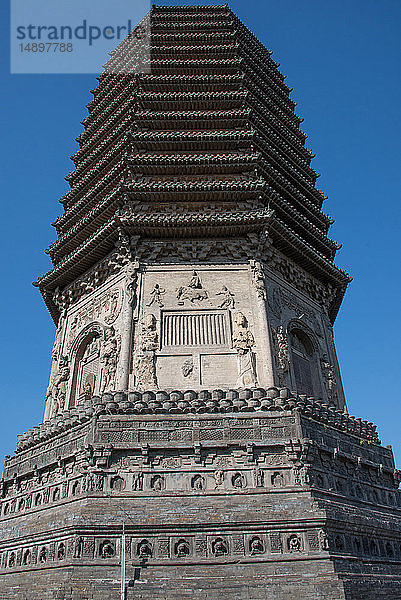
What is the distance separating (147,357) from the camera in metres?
12.8

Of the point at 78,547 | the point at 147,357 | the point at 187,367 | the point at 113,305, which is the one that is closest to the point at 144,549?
the point at 78,547

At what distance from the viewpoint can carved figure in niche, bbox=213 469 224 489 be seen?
10062 mm

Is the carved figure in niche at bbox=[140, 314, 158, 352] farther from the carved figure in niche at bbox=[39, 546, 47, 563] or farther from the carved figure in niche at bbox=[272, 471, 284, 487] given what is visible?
the carved figure in niche at bbox=[39, 546, 47, 563]

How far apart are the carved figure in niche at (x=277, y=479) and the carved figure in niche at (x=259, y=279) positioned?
531cm

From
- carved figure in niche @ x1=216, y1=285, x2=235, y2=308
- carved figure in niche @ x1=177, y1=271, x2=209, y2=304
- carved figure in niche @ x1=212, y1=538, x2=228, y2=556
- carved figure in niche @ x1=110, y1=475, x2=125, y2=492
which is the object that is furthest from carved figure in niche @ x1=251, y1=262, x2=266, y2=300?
carved figure in niche @ x1=212, y1=538, x2=228, y2=556

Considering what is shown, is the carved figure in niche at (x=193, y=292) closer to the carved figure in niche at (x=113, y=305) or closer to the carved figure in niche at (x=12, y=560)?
the carved figure in niche at (x=113, y=305)

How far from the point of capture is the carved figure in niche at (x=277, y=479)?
10109 millimetres

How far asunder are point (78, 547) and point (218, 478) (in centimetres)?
309

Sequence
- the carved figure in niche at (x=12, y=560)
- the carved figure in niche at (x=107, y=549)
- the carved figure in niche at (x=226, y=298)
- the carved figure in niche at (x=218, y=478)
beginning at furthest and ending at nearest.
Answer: the carved figure in niche at (x=226, y=298)
the carved figure in niche at (x=12, y=560)
the carved figure in niche at (x=218, y=478)
the carved figure in niche at (x=107, y=549)

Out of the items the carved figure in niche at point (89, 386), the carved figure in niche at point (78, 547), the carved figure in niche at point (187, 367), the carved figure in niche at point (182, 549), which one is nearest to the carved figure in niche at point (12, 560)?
the carved figure in niche at point (78, 547)

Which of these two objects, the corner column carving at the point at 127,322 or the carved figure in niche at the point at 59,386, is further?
the carved figure in niche at the point at 59,386

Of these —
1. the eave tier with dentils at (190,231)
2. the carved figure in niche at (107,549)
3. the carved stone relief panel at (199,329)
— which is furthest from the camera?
the eave tier with dentils at (190,231)

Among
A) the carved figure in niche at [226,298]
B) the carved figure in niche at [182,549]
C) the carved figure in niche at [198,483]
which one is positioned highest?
the carved figure in niche at [226,298]

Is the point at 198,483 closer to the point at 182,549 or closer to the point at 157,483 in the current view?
the point at 157,483
